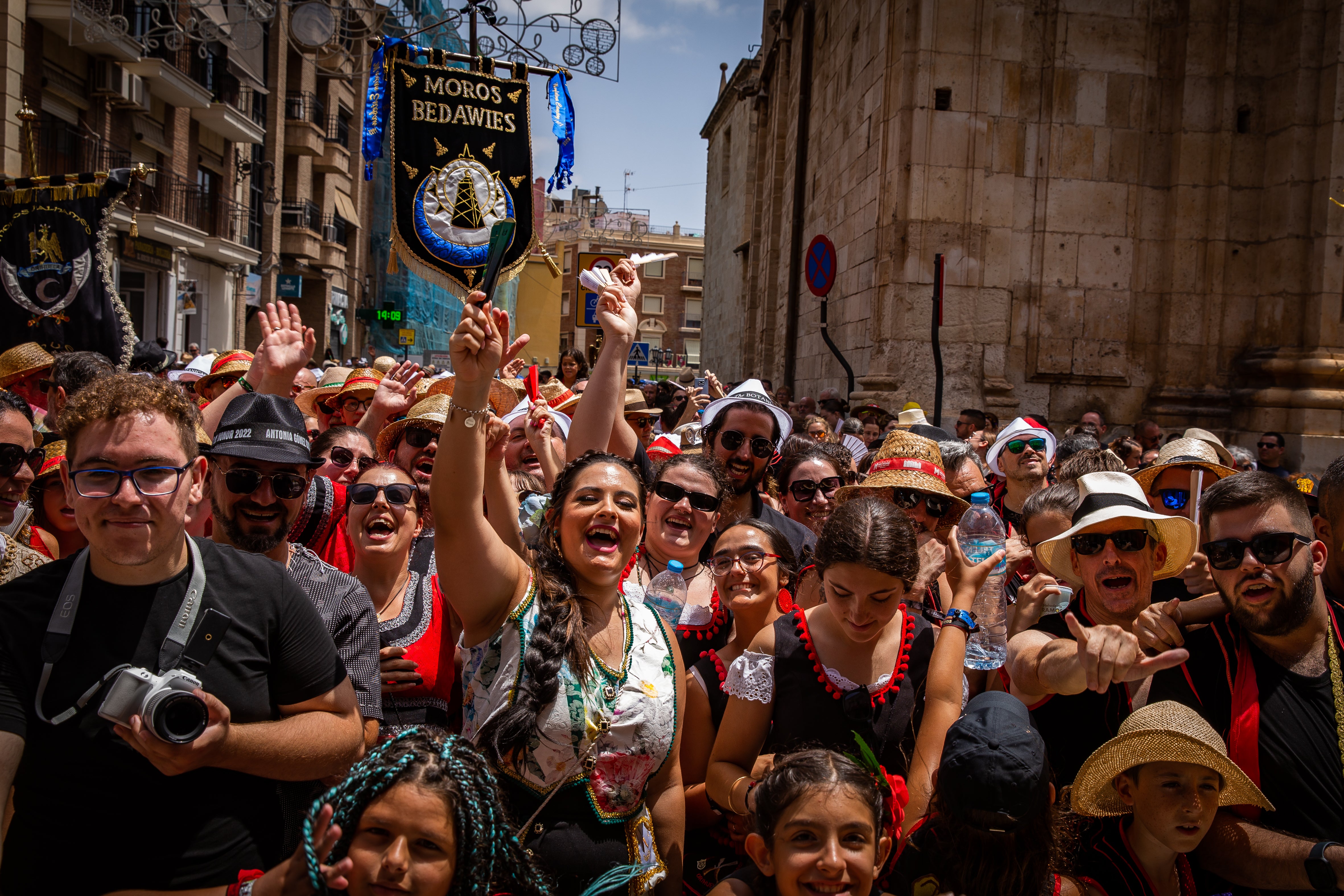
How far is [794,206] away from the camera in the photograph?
57.6 feet

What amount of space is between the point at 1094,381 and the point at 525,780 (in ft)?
35.9

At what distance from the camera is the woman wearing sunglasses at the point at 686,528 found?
350 centimetres

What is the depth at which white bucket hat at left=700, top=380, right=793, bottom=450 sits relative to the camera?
4871 mm

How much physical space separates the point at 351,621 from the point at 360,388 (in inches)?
150

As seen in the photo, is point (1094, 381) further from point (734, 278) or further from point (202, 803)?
point (734, 278)

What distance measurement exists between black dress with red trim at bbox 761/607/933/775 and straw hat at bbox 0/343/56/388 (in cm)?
519

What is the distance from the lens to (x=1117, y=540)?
3029 mm

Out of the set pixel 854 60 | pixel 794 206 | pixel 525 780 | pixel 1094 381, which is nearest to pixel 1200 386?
pixel 1094 381

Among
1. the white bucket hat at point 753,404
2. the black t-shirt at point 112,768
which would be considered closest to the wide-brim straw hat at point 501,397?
the white bucket hat at point 753,404

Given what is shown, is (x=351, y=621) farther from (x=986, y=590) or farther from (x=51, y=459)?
(x=986, y=590)

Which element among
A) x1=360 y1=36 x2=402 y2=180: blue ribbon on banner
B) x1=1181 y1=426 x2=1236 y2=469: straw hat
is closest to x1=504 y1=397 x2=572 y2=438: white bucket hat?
x1=1181 y1=426 x2=1236 y2=469: straw hat

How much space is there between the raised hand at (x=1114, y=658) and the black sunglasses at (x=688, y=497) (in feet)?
4.95

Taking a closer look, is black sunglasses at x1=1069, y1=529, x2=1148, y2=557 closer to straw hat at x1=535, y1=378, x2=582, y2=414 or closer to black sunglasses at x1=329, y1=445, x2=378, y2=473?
straw hat at x1=535, y1=378, x2=582, y2=414

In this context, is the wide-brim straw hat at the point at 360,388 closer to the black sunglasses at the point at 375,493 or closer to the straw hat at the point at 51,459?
the straw hat at the point at 51,459
